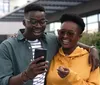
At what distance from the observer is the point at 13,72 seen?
2.50 metres

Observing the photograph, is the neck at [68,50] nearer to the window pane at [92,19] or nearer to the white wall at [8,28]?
the window pane at [92,19]

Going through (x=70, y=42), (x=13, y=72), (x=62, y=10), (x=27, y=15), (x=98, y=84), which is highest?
(x=27, y=15)

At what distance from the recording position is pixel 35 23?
2.53 meters

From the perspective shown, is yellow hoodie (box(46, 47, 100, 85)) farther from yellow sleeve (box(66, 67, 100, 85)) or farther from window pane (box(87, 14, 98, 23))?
window pane (box(87, 14, 98, 23))

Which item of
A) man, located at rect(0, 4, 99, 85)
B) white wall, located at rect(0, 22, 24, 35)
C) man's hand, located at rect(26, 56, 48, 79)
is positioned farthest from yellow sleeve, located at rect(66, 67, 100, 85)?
white wall, located at rect(0, 22, 24, 35)

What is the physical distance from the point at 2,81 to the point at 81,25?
805mm

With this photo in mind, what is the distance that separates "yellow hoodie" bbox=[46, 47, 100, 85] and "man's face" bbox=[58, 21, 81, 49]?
0.10 meters

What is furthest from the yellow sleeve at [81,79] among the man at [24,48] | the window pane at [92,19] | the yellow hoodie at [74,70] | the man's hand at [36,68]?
the window pane at [92,19]

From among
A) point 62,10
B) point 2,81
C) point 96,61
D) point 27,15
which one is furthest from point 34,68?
point 62,10

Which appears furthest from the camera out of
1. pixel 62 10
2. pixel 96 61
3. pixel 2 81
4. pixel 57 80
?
pixel 62 10

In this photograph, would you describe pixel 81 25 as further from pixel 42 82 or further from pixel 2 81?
pixel 2 81

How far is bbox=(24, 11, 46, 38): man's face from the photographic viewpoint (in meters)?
2.54

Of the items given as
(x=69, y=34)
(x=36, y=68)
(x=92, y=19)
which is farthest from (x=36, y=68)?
(x=92, y=19)

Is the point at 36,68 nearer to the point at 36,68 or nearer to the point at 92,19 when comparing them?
the point at 36,68
